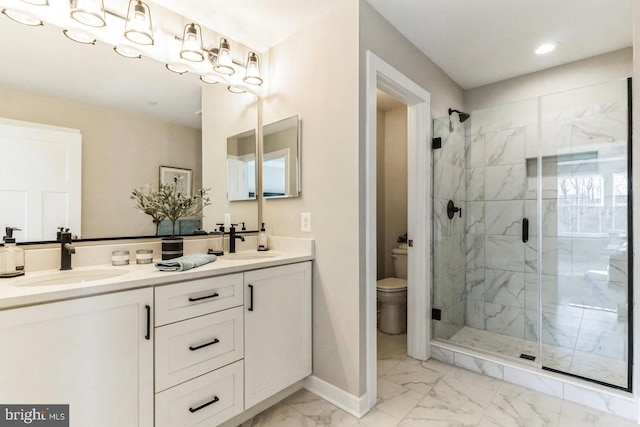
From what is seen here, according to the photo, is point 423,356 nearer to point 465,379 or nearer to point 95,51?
point 465,379

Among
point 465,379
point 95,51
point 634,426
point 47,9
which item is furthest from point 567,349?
point 47,9

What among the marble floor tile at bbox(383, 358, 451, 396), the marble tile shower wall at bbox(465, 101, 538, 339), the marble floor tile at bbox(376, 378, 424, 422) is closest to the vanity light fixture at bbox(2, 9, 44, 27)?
the marble floor tile at bbox(376, 378, 424, 422)

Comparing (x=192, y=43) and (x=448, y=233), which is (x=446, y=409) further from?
(x=192, y=43)

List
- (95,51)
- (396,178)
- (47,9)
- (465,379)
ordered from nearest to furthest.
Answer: (47,9)
(95,51)
(465,379)
(396,178)

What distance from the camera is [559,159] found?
246 centimetres

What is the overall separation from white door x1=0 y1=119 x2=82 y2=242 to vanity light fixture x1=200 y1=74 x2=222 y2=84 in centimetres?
82

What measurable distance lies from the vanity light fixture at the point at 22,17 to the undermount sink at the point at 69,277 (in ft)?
3.80

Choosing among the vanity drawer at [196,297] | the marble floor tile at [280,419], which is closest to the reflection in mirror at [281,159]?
the vanity drawer at [196,297]

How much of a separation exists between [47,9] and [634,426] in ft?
12.0

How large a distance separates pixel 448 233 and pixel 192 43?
7.92 ft

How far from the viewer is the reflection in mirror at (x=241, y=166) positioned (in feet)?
7.41

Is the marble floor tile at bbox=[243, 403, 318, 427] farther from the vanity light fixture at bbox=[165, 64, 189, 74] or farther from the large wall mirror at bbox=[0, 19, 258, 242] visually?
the vanity light fixture at bbox=[165, 64, 189, 74]

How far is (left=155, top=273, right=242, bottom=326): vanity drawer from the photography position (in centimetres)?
131

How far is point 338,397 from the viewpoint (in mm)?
1855
